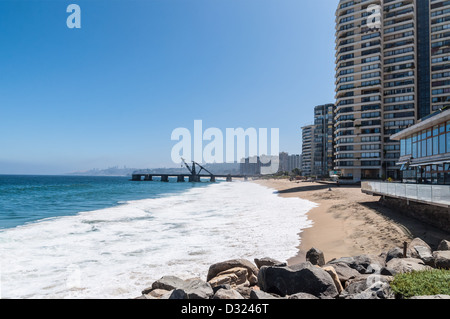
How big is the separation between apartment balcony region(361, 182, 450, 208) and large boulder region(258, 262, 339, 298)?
401 inches

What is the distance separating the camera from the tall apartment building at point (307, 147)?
18150 cm

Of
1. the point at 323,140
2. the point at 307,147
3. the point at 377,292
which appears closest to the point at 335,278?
the point at 377,292

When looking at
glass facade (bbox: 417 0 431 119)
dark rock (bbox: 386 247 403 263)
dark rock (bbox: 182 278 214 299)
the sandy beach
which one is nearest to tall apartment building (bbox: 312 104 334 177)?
glass facade (bbox: 417 0 431 119)

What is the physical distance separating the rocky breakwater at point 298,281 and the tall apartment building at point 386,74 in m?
78.4

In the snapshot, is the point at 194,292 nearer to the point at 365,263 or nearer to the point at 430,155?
the point at 365,263

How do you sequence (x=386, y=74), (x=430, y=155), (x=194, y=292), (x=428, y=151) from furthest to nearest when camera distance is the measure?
(x=386, y=74)
(x=428, y=151)
(x=430, y=155)
(x=194, y=292)

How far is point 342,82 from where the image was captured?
86062 millimetres

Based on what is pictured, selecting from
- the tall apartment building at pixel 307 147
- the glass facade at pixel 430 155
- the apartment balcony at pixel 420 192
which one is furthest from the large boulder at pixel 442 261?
the tall apartment building at pixel 307 147

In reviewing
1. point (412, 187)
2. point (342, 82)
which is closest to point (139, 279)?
point (412, 187)

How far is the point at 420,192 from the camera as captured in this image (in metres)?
16.6

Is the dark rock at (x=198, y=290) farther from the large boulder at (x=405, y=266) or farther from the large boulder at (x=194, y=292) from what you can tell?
the large boulder at (x=405, y=266)

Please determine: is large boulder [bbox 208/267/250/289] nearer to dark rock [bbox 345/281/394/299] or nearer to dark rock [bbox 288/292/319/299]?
dark rock [bbox 288/292/319/299]

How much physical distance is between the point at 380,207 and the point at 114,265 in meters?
21.5

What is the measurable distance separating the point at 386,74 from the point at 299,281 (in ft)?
301
